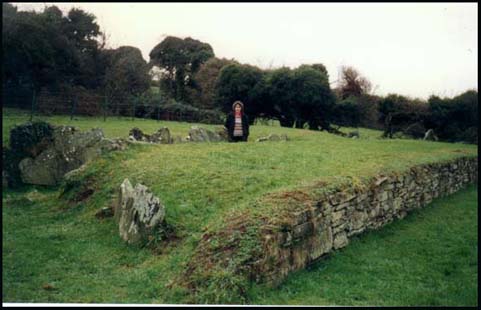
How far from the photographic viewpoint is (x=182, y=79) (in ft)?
37.2

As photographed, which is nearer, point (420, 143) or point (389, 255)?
point (389, 255)

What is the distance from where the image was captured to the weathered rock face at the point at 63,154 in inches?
454

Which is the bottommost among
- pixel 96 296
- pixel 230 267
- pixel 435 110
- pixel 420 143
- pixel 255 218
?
pixel 96 296

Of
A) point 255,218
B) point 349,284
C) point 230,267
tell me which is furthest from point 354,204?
point 230,267

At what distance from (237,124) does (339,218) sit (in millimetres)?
6695

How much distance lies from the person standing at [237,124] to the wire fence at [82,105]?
1.79 metres

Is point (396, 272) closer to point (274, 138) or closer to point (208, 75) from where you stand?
point (208, 75)

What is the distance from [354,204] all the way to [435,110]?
8574 millimetres

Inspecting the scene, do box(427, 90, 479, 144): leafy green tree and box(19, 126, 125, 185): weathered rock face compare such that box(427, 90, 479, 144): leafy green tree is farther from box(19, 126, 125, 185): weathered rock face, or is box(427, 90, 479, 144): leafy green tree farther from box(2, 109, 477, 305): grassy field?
box(19, 126, 125, 185): weathered rock face

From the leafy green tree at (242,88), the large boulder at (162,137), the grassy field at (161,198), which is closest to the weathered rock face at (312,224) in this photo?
the grassy field at (161,198)

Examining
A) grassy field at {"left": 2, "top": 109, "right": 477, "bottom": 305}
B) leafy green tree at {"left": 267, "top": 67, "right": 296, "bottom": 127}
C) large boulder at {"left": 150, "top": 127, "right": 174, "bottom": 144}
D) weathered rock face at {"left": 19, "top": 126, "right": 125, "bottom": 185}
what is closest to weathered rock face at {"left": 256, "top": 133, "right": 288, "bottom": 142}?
grassy field at {"left": 2, "top": 109, "right": 477, "bottom": 305}

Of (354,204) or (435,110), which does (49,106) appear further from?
(435,110)

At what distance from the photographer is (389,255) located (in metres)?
8.72

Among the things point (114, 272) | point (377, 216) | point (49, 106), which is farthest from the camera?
point (49, 106)
